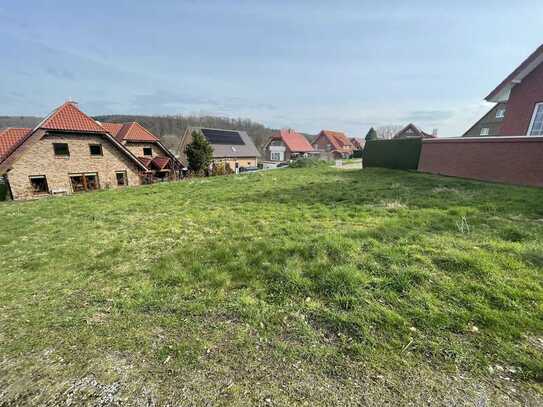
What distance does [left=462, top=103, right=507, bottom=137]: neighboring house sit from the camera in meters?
24.1

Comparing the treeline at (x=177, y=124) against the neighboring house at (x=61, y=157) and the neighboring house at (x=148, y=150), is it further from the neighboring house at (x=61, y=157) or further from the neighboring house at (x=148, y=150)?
the neighboring house at (x=61, y=157)

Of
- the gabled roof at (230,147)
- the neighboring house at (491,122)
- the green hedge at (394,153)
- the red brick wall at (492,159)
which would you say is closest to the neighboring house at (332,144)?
the gabled roof at (230,147)

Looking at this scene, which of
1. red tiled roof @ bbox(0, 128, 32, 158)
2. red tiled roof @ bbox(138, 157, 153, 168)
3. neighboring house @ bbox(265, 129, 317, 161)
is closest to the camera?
red tiled roof @ bbox(0, 128, 32, 158)

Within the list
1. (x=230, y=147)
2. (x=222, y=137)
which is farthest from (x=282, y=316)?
(x=222, y=137)

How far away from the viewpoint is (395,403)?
5.32 ft

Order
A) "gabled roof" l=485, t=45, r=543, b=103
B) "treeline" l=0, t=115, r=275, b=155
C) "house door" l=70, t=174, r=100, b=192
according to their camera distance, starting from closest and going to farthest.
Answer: "gabled roof" l=485, t=45, r=543, b=103
"house door" l=70, t=174, r=100, b=192
"treeline" l=0, t=115, r=275, b=155

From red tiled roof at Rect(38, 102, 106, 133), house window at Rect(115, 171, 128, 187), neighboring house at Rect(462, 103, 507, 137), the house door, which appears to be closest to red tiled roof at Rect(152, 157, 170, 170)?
house window at Rect(115, 171, 128, 187)

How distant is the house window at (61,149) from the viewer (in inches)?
627

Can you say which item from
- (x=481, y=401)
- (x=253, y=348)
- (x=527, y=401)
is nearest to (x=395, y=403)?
(x=481, y=401)

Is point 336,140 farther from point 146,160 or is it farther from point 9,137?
point 9,137

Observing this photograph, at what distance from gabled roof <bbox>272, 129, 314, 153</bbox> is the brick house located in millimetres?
35246

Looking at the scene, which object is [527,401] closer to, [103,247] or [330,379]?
[330,379]

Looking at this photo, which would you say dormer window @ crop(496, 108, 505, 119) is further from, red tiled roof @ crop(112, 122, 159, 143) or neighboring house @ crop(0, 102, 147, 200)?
neighboring house @ crop(0, 102, 147, 200)

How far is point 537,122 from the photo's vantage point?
1096 centimetres
